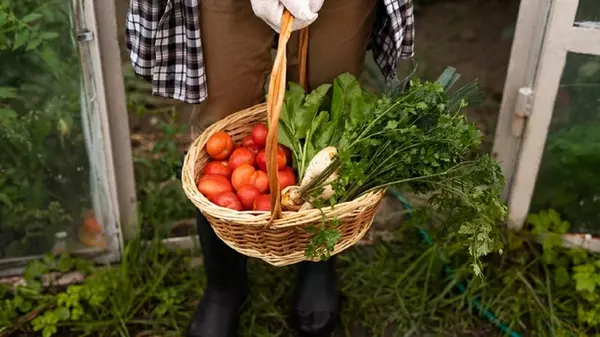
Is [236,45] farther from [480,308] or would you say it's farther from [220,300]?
[480,308]

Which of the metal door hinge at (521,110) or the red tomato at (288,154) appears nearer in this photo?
the red tomato at (288,154)

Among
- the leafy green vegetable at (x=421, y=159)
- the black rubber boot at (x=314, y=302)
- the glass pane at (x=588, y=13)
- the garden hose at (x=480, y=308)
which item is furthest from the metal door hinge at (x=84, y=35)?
the glass pane at (x=588, y=13)

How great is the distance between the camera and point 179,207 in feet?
7.39

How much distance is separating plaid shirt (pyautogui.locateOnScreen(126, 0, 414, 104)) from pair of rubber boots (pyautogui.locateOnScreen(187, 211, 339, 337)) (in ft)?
1.72

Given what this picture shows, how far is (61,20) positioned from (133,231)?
0.67 m

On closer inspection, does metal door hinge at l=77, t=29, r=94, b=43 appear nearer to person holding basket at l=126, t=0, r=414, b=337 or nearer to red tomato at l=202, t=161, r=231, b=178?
person holding basket at l=126, t=0, r=414, b=337

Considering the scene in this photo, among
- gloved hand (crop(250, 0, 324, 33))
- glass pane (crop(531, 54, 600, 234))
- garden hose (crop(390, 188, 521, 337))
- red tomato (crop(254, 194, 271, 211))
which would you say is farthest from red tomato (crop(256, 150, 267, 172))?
glass pane (crop(531, 54, 600, 234))

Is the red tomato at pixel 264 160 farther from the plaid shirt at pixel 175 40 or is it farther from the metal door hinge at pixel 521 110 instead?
the metal door hinge at pixel 521 110

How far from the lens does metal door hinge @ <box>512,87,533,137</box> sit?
2.00 metres

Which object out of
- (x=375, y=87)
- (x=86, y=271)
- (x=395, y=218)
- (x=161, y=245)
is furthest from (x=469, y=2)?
(x=86, y=271)

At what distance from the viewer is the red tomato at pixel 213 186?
4.87 ft

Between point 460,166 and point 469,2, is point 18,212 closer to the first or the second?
point 460,166

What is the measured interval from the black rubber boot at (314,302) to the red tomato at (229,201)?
51cm

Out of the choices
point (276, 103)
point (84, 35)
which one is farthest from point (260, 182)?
point (84, 35)
